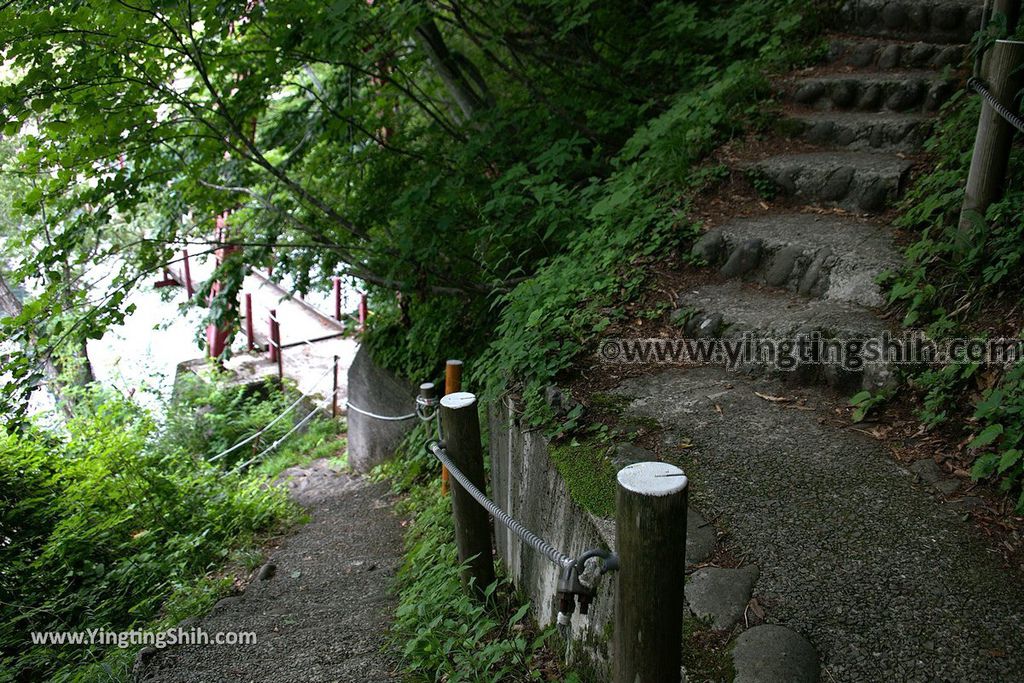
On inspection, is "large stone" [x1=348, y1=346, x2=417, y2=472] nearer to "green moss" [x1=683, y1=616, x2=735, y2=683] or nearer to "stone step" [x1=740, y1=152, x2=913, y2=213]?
"stone step" [x1=740, y1=152, x2=913, y2=213]

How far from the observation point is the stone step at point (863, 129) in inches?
188

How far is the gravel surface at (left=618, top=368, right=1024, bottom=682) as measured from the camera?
1918mm

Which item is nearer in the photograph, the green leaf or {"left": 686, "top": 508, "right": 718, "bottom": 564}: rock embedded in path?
{"left": 686, "top": 508, "right": 718, "bottom": 564}: rock embedded in path

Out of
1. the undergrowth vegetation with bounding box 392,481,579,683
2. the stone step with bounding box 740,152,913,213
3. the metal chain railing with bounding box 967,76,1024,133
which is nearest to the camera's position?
the undergrowth vegetation with bounding box 392,481,579,683

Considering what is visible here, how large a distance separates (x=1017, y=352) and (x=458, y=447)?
94.2 inches

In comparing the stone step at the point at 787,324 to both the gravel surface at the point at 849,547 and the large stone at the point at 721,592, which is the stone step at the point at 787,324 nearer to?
the gravel surface at the point at 849,547

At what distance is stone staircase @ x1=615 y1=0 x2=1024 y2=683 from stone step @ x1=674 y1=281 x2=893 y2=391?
0.04ft

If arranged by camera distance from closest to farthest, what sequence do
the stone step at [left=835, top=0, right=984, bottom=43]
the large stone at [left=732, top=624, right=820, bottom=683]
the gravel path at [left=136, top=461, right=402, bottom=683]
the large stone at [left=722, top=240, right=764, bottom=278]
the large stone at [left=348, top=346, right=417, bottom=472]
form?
the large stone at [left=732, top=624, right=820, bottom=683]
the gravel path at [left=136, top=461, right=402, bottom=683]
the large stone at [left=722, top=240, right=764, bottom=278]
the stone step at [left=835, top=0, right=984, bottom=43]
the large stone at [left=348, top=346, right=417, bottom=472]

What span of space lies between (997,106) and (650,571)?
9.26ft

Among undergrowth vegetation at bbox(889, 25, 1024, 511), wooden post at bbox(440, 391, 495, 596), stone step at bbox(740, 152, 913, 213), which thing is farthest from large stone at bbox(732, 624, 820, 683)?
stone step at bbox(740, 152, 913, 213)

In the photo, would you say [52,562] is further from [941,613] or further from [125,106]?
[941,613]

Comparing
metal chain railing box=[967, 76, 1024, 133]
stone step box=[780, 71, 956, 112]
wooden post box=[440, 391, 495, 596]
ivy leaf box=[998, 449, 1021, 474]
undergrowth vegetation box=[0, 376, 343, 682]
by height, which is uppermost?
stone step box=[780, 71, 956, 112]

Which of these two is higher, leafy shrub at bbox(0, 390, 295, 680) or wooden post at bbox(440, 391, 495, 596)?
wooden post at bbox(440, 391, 495, 596)

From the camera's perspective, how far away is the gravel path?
11.5 ft
